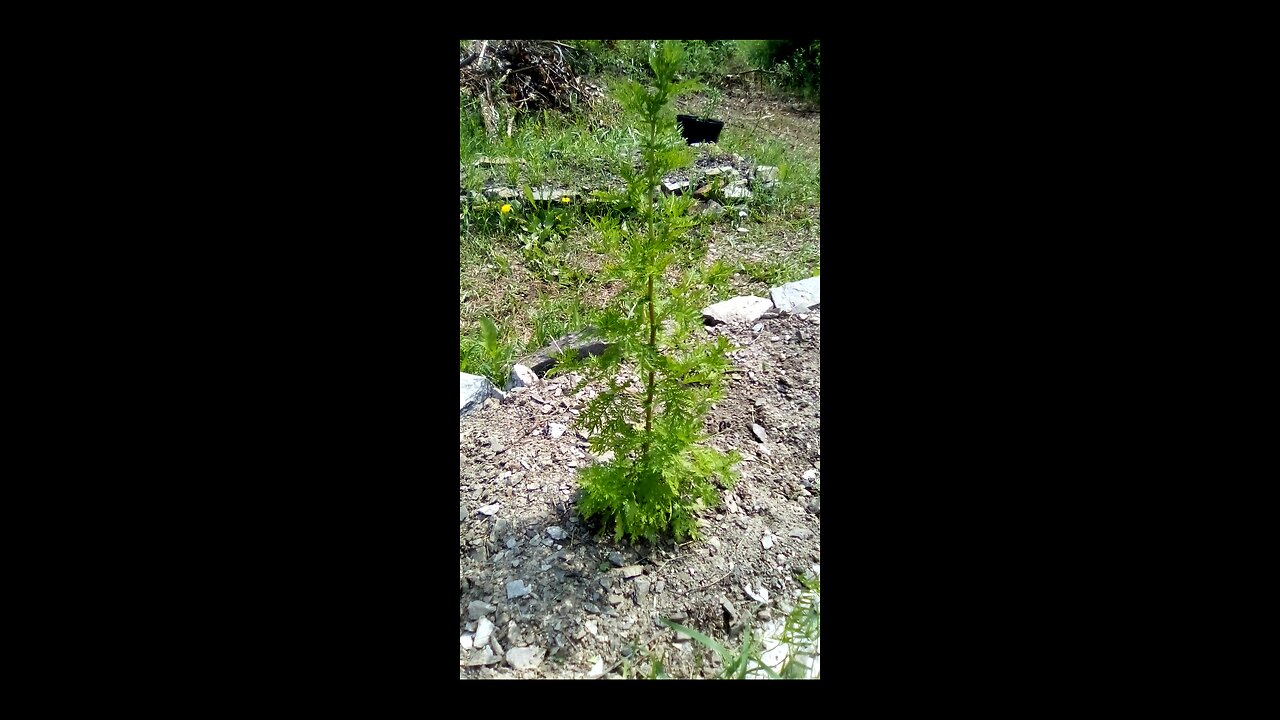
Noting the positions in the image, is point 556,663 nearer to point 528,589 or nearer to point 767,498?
point 528,589

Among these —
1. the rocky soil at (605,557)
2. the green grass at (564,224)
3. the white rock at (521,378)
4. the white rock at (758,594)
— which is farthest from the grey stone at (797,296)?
the white rock at (758,594)

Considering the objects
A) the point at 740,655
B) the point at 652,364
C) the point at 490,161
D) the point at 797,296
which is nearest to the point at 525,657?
the point at 740,655

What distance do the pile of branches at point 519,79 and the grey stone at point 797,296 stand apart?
293 cm

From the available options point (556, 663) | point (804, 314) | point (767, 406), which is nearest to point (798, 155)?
point (804, 314)

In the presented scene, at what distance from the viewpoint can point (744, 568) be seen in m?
2.33

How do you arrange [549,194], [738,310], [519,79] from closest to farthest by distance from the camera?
[738,310]
[549,194]
[519,79]

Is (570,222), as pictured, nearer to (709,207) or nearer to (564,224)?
(564,224)

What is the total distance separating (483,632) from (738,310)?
6.95ft

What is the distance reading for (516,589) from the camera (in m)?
2.26

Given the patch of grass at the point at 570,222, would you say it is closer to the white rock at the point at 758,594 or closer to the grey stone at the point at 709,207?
the grey stone at the point at 709,207

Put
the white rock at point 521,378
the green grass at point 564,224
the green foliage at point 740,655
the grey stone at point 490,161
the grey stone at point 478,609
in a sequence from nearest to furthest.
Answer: the green foliage at point 740,655, the grey stone at point 478,609, the white rock at point 521,378, the green grass at point 564,224, the grey stone at point 490,161

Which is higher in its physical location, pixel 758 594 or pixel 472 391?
pixel 472 391

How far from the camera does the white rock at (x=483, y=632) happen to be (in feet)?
6.95

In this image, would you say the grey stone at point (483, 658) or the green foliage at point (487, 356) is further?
the green foliage at point (487, 356)
